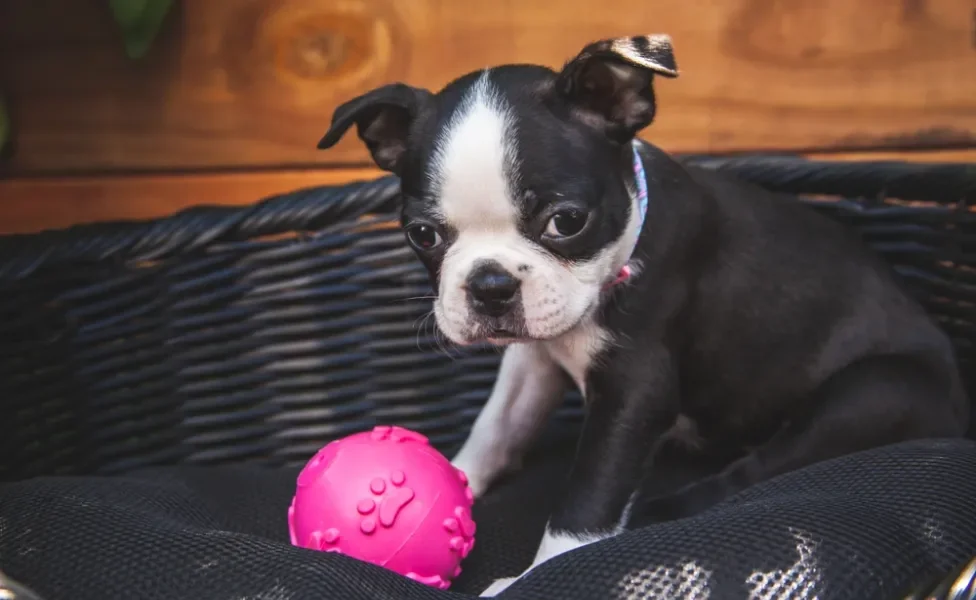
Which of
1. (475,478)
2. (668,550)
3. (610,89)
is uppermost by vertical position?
(610,89)

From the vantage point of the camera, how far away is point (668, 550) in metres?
1.05

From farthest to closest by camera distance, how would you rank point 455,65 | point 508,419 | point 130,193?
point 130,193 → point 455,65 → point 508,419

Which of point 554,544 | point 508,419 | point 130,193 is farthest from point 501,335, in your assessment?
point 130,193

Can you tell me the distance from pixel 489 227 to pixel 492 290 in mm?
Answer: 96

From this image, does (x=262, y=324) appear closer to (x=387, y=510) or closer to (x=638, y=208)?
(x=387, y=510)

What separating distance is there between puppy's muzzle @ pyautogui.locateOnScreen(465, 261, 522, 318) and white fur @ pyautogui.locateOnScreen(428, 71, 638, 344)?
0.01 meters

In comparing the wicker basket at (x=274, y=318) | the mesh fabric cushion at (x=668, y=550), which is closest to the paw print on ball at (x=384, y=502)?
the mesh fabric cushion at (x=668, y=550)

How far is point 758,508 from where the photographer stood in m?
1.13

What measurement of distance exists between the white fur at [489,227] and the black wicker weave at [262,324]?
20.4 inches

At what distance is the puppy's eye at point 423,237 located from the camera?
139 centimetres

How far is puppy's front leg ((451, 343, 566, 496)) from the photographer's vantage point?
1769mm

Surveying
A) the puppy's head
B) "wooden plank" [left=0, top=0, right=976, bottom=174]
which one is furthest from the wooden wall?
the puppy's head

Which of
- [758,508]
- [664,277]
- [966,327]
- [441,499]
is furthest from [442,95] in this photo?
[966,327]

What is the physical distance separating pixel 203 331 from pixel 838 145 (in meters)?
1.62
